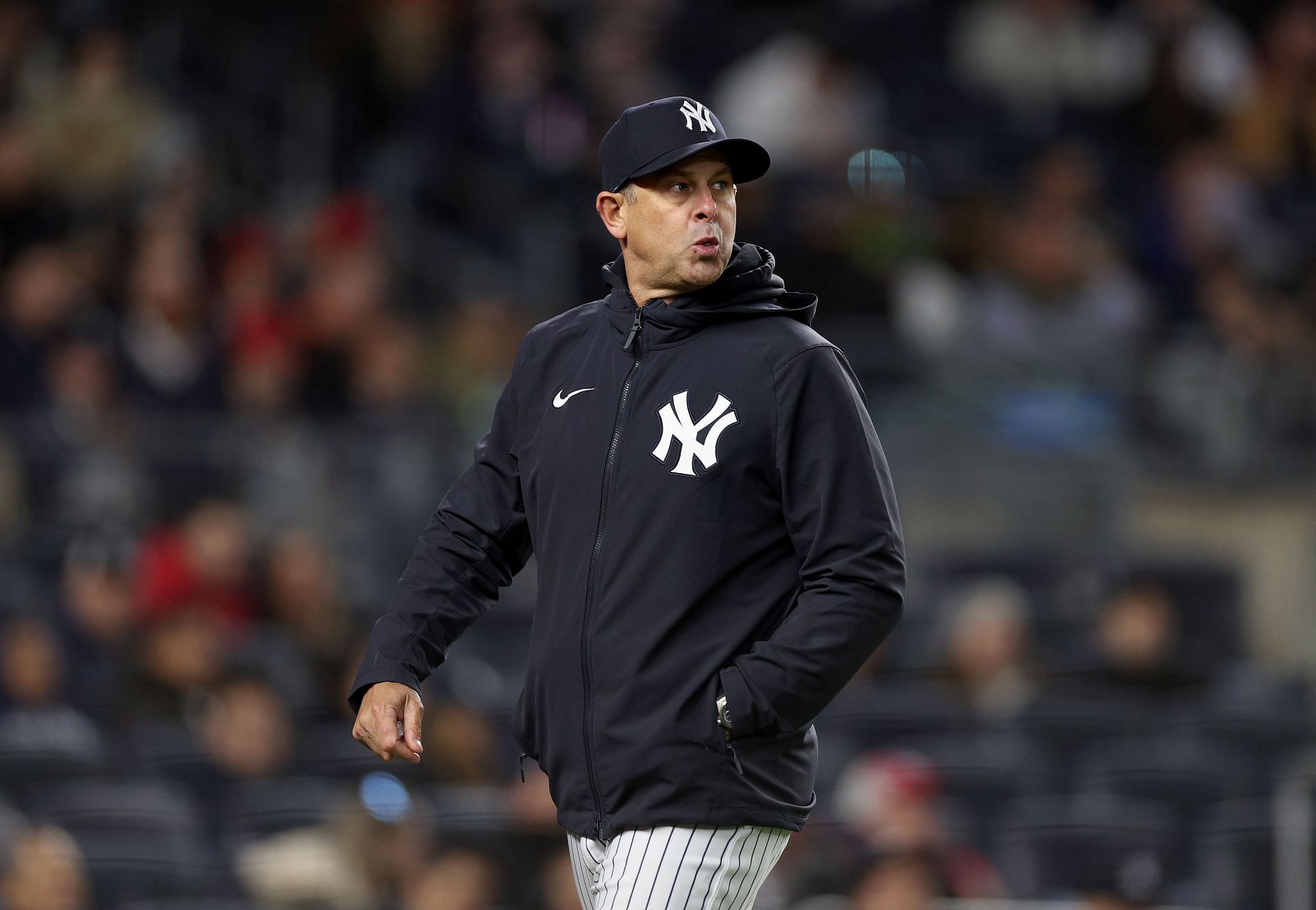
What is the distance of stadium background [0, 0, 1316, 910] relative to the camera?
266 inches

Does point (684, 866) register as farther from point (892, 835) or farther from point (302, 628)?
point (302, 628)

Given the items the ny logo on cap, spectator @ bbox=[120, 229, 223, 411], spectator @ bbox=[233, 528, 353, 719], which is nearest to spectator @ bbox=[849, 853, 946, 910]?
spectator @ bbox=[233, 528, 353, 719]

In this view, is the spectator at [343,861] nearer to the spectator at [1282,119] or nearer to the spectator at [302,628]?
the spectator at [302,628]

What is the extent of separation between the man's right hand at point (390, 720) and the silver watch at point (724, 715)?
19.9 inches

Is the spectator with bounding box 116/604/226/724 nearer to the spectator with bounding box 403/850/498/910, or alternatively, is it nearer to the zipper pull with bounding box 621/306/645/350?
Result: the spectator with bounding box 403/850/498/910

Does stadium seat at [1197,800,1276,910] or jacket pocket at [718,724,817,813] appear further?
stadium seat at [1197,800,1276,910]

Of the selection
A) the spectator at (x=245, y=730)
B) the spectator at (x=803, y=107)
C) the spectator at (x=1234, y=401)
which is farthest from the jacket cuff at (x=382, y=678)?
the spectator at (x=803, y=107)

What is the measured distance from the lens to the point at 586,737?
3188 millimetres

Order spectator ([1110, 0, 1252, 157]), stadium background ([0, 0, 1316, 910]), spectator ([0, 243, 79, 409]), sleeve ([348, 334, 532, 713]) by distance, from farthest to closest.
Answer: spectator ([1110, 0, 1252, 157]), spectator ([0, 243, 79, 409]), stadium background ([0, 0, 1316, 910]), sleeve ([348, 334, 532, 713])

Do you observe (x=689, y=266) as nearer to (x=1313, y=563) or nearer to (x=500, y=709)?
(x=500, y=709)

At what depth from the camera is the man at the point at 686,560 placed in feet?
10.1

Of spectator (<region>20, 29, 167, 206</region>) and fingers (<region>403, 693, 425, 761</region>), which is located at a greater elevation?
spectator (<region>20, 29, 167, 206</region>)

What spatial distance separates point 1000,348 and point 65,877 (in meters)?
5.17

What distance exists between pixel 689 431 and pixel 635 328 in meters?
0.23
